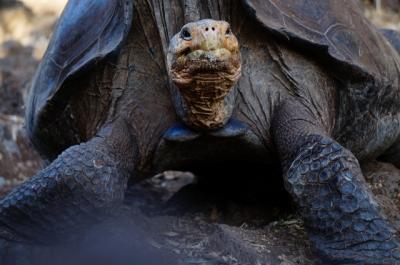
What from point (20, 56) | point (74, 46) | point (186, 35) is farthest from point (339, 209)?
point (20, 56)

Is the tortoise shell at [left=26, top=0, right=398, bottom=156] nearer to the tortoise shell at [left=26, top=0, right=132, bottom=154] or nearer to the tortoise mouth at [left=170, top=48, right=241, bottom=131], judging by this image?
the tortoise shell at [left=26, top=0, right=132, bottom=154]

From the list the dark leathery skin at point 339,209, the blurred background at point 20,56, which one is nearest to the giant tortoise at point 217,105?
the dark leathery skin at point 339,209

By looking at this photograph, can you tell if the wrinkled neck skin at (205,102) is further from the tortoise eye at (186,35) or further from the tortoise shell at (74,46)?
the tortoise shell at (74,46)

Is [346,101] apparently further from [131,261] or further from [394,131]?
[131,261]

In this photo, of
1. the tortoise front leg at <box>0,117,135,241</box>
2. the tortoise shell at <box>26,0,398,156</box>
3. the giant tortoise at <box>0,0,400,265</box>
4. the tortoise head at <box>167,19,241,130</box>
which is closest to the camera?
the tortoise head at <box>167,19,241,130</box>

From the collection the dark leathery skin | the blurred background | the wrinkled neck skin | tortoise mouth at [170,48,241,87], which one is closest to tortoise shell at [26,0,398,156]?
the wrinkled neck skin

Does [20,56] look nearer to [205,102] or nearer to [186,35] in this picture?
[205,102]

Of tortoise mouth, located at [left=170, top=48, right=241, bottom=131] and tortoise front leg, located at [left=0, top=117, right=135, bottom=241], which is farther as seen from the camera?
tortoise front leg, located at [left=0, top=117, right=135, bottom=241]

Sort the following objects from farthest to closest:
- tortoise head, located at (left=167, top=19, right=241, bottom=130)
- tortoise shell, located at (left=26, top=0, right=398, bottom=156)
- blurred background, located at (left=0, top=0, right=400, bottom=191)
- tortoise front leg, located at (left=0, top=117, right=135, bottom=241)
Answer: blurred background, located at (left=0, top=0, right=400, bottom=191), tortoise shell, located at (left=26, top=0, right=398, bottom=156), tortoise front leg, located at (left=0, top=117, right=135, bottom=241), tortoise head, located at (left=167, top=19, right=241, bottom=130)
